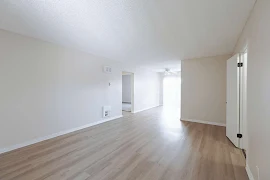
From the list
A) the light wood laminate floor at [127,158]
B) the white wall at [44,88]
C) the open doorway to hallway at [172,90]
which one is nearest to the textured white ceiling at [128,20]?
the white wall at [44,88]

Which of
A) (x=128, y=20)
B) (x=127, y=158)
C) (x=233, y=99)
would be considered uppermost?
(x=128, y=20)

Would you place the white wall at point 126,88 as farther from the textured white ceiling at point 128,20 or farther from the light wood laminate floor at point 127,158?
the textured white ceiling at point 128,20

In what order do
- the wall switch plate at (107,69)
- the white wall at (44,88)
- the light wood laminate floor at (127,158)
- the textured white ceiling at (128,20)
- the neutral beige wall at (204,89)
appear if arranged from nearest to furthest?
the textured white ceiling at (128,20), the light wood laminate floor at (127,158), the white wall at (44,88), the neutral beige wall at (204,89), the wall switch plate at (107,69)

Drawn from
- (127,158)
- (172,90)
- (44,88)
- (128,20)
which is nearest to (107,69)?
(44,88)

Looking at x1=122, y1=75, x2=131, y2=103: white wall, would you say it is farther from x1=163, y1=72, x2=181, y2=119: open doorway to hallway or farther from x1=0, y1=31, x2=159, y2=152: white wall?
x1=0, y1=31, x2=159, y2=152: white wall

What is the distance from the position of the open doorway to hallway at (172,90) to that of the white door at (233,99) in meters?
5.08

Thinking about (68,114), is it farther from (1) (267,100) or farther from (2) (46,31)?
(1) (267,100)

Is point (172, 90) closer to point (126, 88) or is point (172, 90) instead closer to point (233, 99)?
point (126, 88)

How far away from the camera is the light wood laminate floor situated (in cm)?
185

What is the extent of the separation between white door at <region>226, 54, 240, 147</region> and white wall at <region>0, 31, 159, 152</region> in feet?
11.9

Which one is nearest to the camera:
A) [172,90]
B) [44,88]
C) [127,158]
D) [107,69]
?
[127,158]

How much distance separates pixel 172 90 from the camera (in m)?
8.32

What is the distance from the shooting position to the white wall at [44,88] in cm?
254

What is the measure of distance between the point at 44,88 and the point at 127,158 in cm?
244
